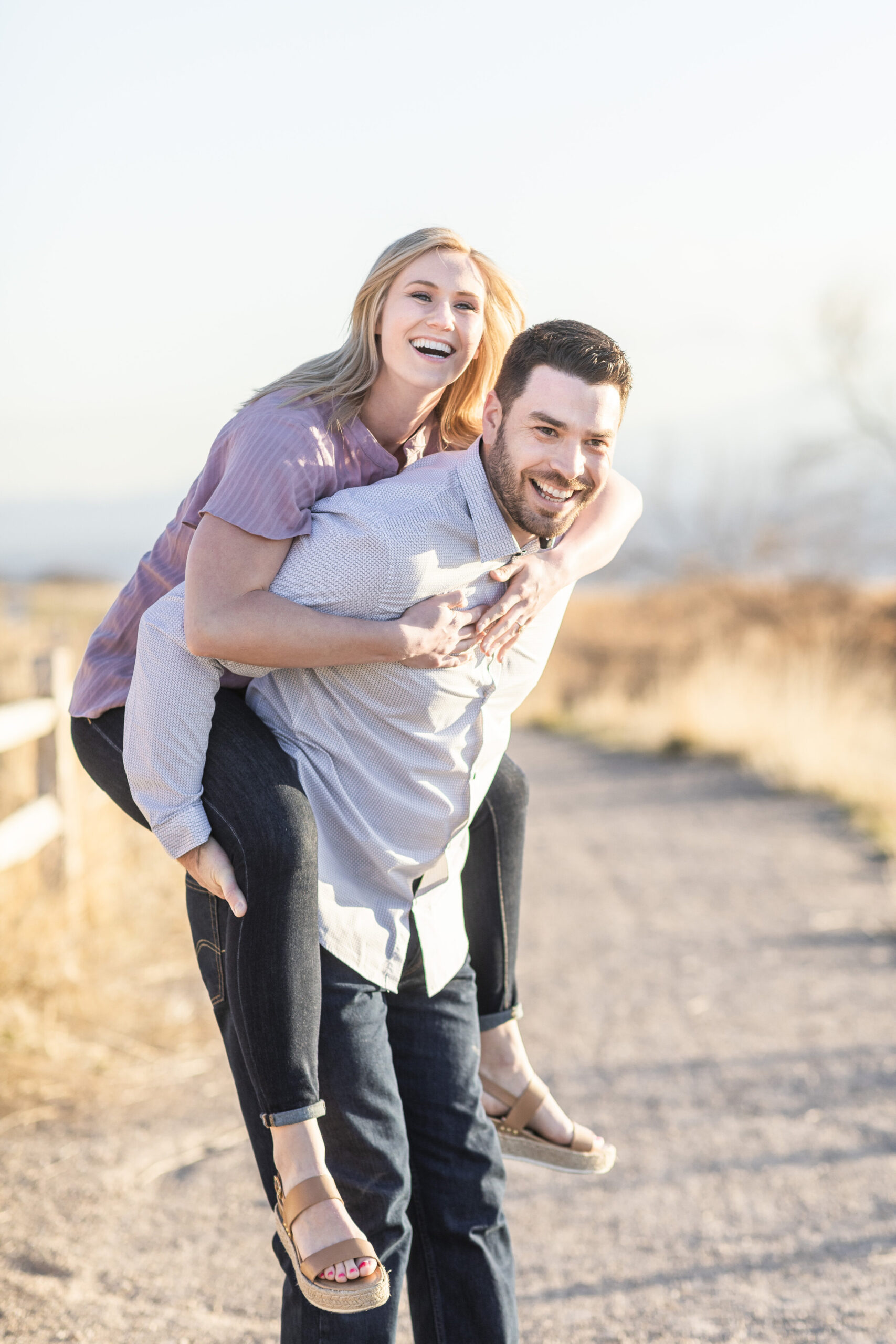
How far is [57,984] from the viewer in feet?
15.5

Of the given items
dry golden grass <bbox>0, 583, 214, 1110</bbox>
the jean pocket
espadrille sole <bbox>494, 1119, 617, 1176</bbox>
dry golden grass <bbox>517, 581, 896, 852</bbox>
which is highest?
the jean pocket

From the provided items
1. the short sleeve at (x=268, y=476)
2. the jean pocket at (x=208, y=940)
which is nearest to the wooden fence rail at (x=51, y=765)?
the jean pocket at (x=208, y=940)

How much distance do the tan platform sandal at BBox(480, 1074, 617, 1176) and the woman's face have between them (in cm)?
144

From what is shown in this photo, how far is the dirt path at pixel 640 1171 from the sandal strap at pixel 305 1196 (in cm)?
123

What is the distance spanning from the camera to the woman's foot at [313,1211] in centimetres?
175

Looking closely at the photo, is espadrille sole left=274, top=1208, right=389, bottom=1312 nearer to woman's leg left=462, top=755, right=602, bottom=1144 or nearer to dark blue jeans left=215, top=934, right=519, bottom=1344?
dark blue jeans left=215, top=934, right=519, bottom=1344

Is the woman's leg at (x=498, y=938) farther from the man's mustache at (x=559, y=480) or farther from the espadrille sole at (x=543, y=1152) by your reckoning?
the man's mustache at (x=559, y=480)

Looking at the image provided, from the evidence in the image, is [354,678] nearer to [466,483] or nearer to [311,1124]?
[466,483]

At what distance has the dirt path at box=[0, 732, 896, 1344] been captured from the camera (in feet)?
9.53

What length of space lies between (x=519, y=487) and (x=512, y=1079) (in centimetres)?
125

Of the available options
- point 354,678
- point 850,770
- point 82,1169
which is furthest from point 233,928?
point 850,770

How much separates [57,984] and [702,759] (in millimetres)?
8532

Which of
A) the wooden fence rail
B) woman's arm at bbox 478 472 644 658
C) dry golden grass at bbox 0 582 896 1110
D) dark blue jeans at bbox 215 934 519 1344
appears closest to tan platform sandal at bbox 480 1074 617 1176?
dark blue jeans at bbox 215 934 519 1344

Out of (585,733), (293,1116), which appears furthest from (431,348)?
(585,733)
